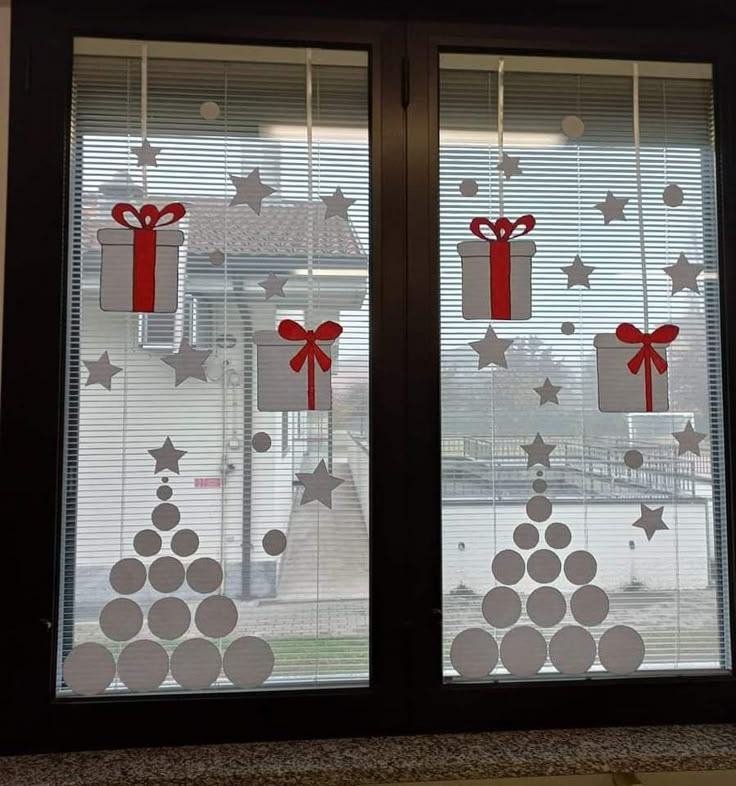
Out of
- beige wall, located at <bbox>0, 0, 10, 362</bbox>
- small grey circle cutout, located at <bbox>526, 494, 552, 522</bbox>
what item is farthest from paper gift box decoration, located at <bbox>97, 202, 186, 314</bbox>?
small grey circle cutout, located at <bbox>526, 494, 552, 522</bbox>

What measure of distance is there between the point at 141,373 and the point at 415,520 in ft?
2.01

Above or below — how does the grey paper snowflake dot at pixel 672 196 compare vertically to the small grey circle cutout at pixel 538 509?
above

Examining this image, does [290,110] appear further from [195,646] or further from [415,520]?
[195,646]

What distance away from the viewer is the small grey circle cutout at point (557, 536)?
1.30m

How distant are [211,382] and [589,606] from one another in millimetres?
882

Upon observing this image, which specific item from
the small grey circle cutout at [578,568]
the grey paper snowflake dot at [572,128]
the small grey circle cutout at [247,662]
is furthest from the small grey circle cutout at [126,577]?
the grey paper snowflake dot at [572,128]

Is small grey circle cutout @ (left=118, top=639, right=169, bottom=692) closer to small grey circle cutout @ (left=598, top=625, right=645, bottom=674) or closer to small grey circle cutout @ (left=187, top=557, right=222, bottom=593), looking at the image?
small grey circle cutout @ (left=187, top=557, right=222, bottom=593)

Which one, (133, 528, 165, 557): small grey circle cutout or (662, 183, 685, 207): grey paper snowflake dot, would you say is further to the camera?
(662, 183, 685, 207): grey paper snowflake dot

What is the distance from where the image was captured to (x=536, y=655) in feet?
4.21

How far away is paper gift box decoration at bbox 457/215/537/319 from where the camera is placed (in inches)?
51.0

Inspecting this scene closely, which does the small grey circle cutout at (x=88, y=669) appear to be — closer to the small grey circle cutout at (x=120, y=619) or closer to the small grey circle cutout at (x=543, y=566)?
the small grey circle cutout at (x=120, y=619)

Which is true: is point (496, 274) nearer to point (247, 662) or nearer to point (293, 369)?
point (293, 369)

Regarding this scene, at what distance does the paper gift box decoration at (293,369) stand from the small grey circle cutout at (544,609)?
57 centimetres

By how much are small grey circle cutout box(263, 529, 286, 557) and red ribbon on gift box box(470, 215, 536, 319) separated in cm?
61
